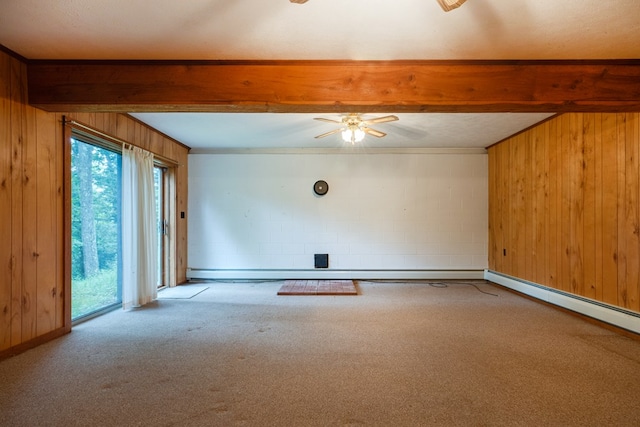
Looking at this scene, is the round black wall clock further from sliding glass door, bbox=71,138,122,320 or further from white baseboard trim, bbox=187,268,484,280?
sliding glass door, bbox=71,138,122,320

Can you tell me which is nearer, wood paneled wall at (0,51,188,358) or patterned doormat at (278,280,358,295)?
wood paneled wall at (0,51,188,358)

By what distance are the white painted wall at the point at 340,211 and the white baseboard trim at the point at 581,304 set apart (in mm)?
995

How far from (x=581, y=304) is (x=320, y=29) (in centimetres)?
386

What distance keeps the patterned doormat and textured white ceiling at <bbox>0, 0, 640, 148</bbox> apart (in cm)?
310

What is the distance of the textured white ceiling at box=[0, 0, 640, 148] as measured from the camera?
1717 millimetres

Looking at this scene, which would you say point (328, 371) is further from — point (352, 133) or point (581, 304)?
point (581, 304)

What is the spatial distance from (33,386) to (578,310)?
4927 mm

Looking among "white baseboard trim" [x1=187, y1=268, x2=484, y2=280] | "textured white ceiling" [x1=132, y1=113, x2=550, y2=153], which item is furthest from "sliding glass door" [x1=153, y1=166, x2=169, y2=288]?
"textured white ceiling" [x1=132, y1=113, x2=550, y2=153]

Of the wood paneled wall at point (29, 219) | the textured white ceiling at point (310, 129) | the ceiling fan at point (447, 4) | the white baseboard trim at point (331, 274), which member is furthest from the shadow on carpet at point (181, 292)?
the ceiling fan at point (447, 4)

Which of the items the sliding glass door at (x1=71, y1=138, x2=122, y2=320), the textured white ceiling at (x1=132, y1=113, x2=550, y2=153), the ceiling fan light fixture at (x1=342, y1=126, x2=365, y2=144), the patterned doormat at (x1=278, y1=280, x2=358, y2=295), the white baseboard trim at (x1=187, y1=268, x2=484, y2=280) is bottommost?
the patterned doormat at (x1=278, y1=280, x2=358, y2=295)

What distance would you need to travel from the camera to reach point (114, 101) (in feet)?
7.67

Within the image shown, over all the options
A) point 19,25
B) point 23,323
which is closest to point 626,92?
point 19,25

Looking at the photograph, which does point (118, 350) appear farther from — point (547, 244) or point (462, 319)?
point (547, 244)

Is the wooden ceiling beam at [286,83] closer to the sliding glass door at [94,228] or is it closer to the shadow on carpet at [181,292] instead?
the sliding glass door at [94,228]
